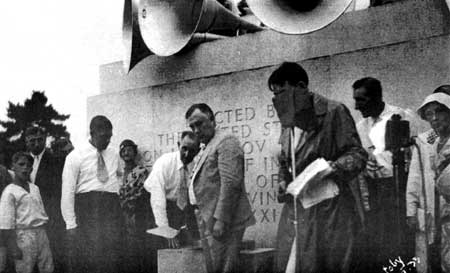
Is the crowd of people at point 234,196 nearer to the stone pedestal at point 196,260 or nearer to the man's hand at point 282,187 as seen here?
the man's hand at point 282,187

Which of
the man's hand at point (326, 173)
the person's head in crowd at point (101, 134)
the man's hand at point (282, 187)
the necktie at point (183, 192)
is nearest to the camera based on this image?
the man's hand at point (326, 173)

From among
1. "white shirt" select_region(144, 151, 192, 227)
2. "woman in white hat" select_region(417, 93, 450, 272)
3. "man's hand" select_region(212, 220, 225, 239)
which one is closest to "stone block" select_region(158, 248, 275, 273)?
"man's hand" select_region(212, 220, 225, 239)

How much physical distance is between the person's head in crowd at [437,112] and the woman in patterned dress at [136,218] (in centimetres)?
285

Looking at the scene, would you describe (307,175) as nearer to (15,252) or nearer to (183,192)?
(183,192)

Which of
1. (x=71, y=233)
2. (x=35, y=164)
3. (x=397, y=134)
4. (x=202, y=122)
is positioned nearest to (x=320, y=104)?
(x=397, y=134)

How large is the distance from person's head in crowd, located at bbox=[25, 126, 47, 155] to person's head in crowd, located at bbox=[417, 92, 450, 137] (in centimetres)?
387

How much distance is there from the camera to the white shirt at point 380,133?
627 cm

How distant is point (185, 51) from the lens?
8320mm

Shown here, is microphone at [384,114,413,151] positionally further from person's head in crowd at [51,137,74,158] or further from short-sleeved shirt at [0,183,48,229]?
short-sleeved shirt at [0,183,48,229]

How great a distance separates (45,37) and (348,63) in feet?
12.6

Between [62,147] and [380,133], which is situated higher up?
[62,147]

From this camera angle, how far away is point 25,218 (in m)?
8.10

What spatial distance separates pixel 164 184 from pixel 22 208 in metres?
1.58

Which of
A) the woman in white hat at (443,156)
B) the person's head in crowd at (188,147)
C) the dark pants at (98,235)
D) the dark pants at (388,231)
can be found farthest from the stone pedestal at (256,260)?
the dark pants at (98,235)
